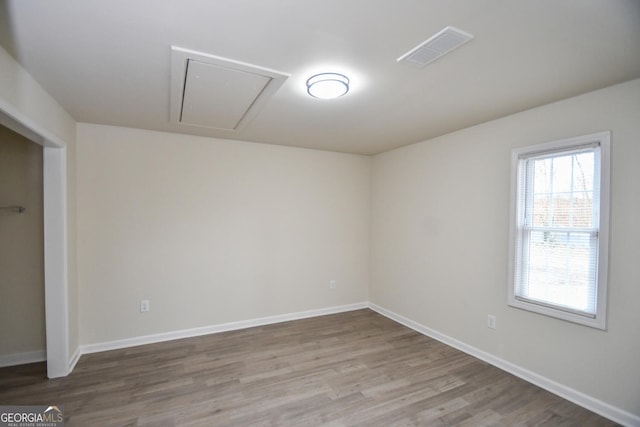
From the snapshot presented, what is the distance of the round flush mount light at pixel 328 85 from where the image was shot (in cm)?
204

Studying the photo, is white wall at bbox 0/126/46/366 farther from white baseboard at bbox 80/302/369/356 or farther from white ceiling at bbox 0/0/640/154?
white ceiling at bbox 0/0/640/154

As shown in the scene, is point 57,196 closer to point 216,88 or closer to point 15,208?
point 15,208

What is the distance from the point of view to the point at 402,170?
420 cm

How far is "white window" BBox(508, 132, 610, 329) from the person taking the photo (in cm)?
226

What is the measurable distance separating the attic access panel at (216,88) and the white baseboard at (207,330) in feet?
8.06

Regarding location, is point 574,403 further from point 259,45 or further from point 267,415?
point 259,45

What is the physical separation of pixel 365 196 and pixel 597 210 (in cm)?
291

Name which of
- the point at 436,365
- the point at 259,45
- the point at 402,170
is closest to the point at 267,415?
the point at 436,365

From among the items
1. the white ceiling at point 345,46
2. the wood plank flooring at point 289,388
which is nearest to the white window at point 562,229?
the white ceiling at point 345,46

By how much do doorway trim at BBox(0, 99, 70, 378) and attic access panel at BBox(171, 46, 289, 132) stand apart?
3.57ft

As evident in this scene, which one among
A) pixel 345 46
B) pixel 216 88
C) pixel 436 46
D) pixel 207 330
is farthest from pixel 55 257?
pixel 436 46

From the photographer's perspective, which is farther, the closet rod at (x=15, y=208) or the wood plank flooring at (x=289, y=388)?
the closet rod at (x=15, y=208)

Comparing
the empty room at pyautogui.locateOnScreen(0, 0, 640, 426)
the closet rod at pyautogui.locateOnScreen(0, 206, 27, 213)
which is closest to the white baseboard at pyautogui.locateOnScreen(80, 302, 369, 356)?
the empty room at pyautogui.locateOnScreen(0, 0, 640, 426)

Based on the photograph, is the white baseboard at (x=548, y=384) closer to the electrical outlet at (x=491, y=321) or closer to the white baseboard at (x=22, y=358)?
the electrical outlet at (x=491, y=321)
